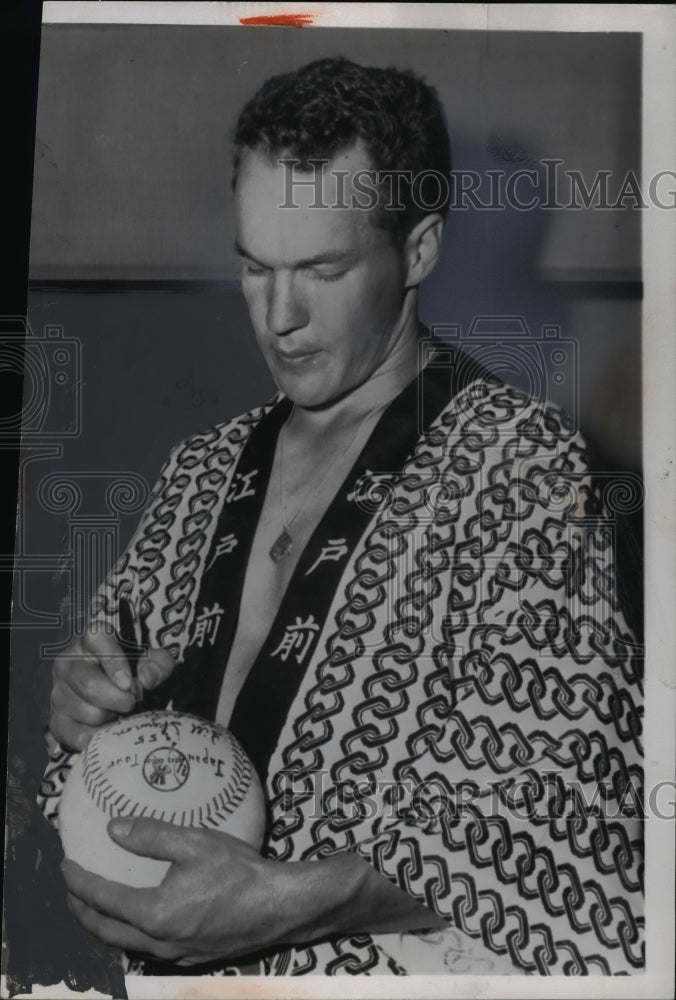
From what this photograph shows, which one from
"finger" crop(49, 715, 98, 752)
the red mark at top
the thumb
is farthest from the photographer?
the red mark at top

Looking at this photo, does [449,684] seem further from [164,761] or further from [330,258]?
[330,258]

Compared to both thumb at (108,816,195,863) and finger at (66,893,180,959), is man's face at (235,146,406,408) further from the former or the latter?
finger at (66,893,180,959)

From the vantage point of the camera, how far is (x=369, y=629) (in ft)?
5.98

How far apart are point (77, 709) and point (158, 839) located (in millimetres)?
266

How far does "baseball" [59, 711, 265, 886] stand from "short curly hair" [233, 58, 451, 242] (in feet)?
2.98

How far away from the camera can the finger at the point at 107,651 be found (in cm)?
186

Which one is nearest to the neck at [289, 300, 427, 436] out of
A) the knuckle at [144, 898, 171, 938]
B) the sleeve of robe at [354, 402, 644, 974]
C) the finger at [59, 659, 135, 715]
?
the sleeve of robe at [354, 402, 644, 974]

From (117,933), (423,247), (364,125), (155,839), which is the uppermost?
(364,125)

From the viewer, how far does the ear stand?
1.89 meters

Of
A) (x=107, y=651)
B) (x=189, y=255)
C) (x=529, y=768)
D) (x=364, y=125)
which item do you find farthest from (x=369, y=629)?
(x=364, y=125)

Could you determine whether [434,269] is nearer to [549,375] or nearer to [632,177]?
[549,375]

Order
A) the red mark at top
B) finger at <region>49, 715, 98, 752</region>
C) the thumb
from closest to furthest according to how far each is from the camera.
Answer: the thumb → finger at <region>49, 715, 98, 752</region> → the red mark at top

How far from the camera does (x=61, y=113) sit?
193 cm

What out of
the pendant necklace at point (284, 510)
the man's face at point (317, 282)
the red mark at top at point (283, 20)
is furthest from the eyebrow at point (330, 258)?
the red mark at top at point (283, 20)
